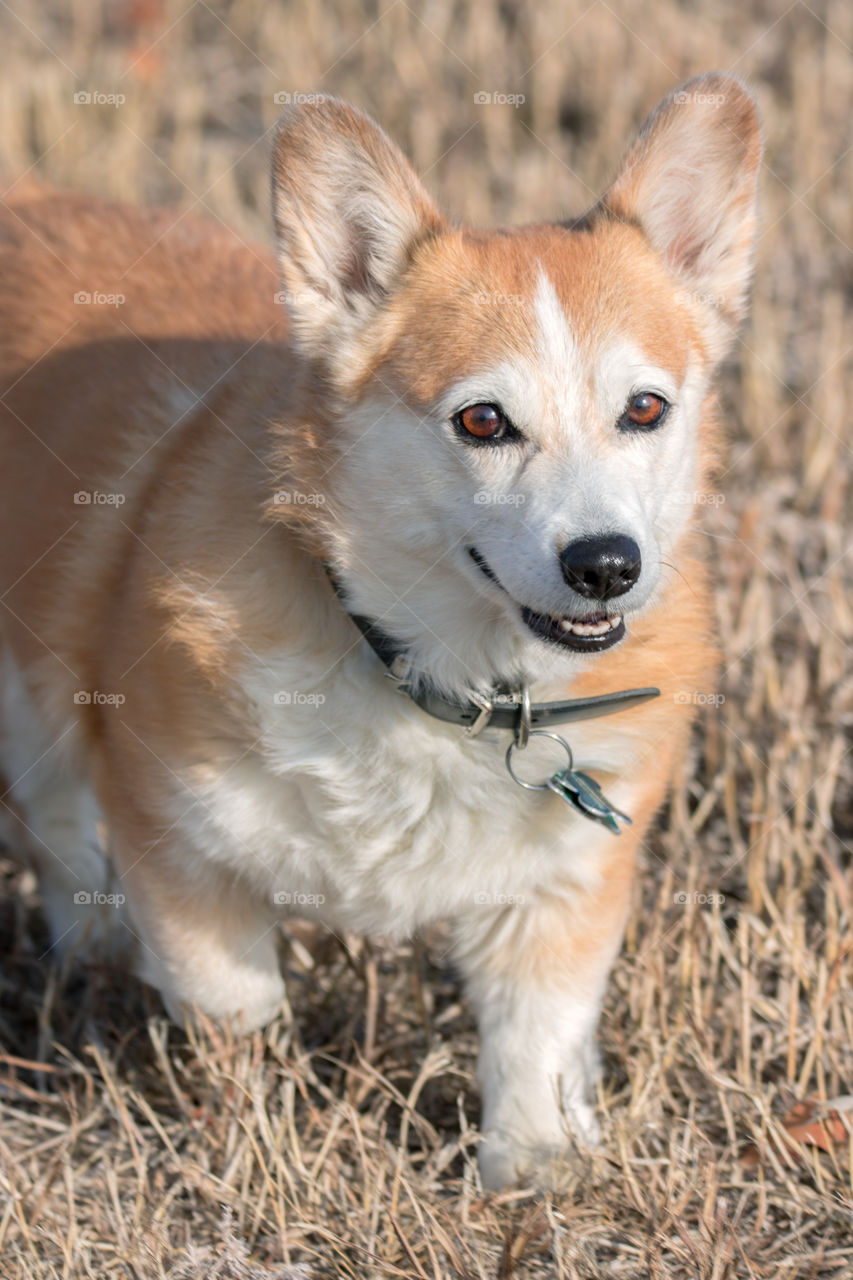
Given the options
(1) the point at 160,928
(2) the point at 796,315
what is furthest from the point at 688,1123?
(2) the point at 796,315

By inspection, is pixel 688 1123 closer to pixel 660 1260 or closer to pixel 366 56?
pixel 660 1260

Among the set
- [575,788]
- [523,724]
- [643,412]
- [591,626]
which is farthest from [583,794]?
[643,412]

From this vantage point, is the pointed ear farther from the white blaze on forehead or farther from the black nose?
the black nose

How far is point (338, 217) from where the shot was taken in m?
2.84

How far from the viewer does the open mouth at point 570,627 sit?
2639 millimetres

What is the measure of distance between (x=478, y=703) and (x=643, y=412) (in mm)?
658

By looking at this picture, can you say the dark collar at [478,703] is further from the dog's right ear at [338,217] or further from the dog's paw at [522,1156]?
the dog's paw at [522,1156]

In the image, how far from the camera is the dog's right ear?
272 centimetres

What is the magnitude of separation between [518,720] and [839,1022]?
1146mm

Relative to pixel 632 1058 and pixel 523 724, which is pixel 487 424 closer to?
pixel 523 724

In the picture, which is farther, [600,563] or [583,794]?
[583,794]

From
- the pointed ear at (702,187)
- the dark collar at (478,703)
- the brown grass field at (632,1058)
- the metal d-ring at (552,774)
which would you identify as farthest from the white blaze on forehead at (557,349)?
the brown grass field at (632,1058)

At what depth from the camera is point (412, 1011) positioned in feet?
11.7

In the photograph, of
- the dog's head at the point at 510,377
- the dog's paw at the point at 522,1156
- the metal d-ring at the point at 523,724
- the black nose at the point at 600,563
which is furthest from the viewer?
the dog's paw at the point at 522,1156
